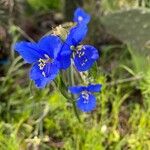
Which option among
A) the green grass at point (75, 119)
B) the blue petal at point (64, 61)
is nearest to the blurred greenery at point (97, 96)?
the green grass at point (75, 119)

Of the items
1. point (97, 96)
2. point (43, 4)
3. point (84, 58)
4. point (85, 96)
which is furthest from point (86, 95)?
point (43, 4)

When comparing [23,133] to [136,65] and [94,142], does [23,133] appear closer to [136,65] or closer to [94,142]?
[94,142]

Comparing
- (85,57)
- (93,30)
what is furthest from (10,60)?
(85,57)

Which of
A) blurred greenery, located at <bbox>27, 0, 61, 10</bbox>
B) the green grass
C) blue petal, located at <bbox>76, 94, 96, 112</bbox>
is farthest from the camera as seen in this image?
blurred greenery, located at <bbox>27, 0, 61, 10</bbox>

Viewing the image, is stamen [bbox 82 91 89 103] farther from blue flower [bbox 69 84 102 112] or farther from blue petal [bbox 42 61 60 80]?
blue petal [bbox 42 61 60 80]

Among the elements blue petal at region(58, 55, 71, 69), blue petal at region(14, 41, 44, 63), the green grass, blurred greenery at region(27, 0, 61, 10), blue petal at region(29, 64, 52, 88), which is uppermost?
blurred greenery at region(27, 0, 61, 10)

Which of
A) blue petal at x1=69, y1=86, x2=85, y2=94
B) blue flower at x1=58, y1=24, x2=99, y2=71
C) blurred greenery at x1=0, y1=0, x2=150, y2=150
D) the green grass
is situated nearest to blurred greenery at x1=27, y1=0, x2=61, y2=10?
blurred greenery at x1=0, y1=0, x2=150, y2=150

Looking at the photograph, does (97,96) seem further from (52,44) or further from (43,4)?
(43,4)
